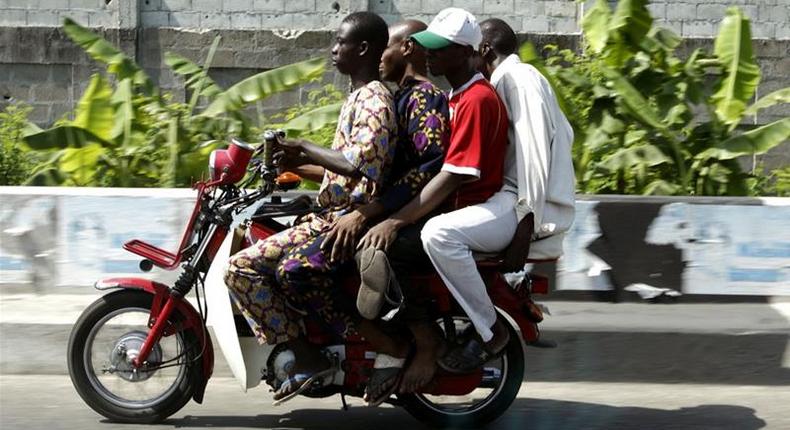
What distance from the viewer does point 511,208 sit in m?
4.95

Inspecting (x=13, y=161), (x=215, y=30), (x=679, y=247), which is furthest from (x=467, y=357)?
(x=215, y=30)

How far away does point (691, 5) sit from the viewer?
1272cm

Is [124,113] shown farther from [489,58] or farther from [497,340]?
[497,340]

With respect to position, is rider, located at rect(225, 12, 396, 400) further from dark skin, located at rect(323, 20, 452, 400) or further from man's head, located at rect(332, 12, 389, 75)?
dark skin, located at rect(323, 20, 452, 400)

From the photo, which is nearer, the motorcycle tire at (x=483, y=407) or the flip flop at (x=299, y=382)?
the flip flop at (x=299, y=382)

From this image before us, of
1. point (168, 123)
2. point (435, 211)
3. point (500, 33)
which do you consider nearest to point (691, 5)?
point (168, 123)

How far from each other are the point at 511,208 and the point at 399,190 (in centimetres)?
47

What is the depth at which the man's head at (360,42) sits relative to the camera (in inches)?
193

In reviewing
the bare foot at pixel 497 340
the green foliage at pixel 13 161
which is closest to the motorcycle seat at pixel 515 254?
the bare foot at pixel 497 340

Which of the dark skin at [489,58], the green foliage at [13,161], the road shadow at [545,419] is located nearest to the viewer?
the road shadow at [545,419]

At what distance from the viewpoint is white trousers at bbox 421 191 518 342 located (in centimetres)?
479

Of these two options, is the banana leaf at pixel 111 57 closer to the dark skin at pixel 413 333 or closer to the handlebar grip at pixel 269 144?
the dark skin at pixel 413 333

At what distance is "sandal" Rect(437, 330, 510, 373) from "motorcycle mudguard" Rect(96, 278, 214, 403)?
1.02m

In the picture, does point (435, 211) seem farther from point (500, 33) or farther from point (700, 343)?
point (700, 343)
